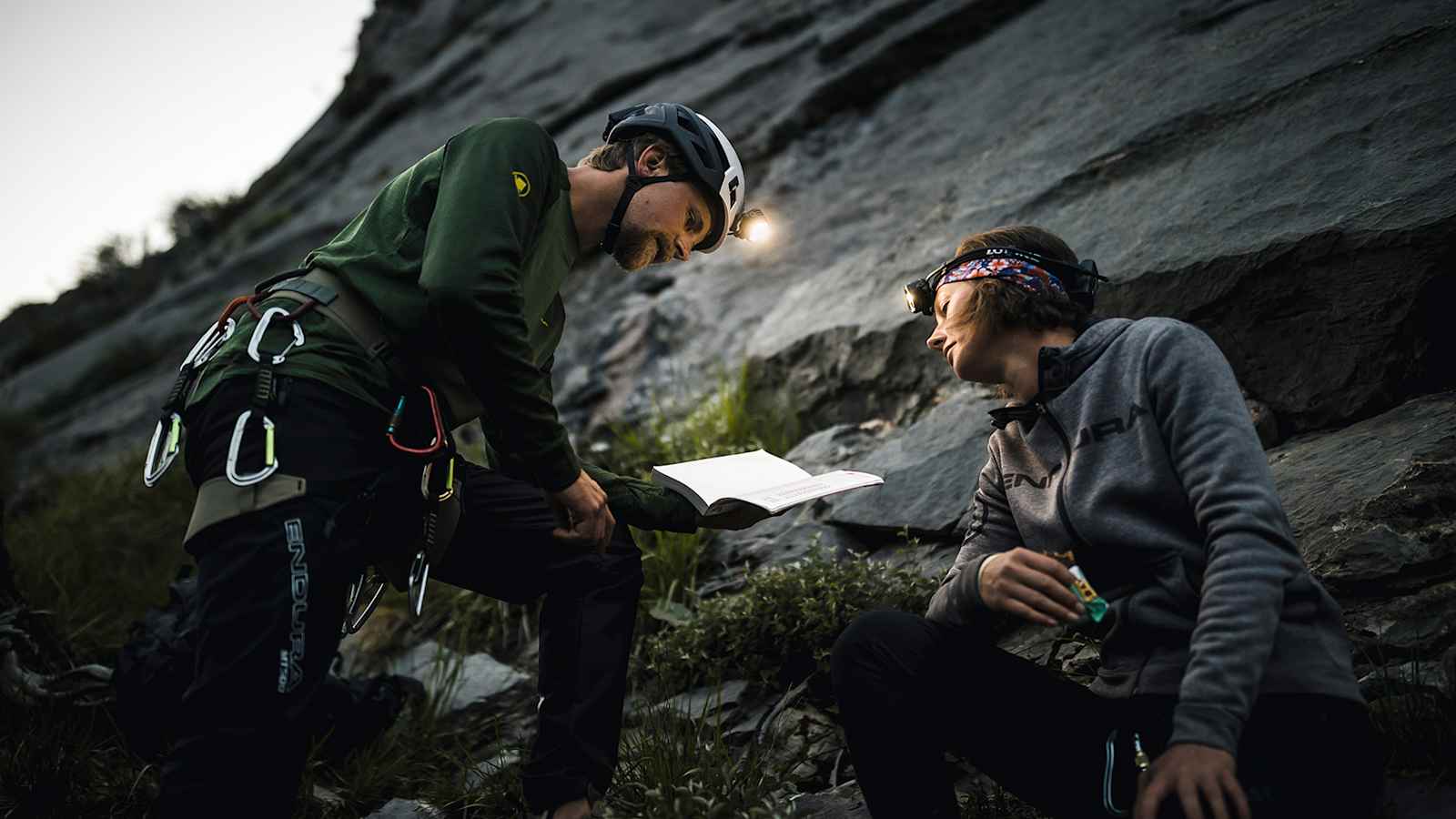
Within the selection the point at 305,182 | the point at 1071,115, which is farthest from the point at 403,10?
the point at 1071,115

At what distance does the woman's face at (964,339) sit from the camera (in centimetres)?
255

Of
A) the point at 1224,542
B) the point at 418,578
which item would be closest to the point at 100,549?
the point at 418,578

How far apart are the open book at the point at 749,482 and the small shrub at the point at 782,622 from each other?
718 mm

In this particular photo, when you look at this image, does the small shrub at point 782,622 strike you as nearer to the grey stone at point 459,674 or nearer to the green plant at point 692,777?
the green plant at point 692,777

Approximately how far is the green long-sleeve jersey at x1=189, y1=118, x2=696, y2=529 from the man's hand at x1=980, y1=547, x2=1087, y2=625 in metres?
1.09

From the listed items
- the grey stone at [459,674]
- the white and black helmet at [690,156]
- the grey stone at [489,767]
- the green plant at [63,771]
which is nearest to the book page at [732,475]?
the white and black helmet at [690,156]

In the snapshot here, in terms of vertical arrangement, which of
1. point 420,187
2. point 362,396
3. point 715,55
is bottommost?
point 362,396

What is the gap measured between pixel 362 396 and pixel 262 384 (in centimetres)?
23

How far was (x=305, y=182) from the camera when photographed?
49.6 ft

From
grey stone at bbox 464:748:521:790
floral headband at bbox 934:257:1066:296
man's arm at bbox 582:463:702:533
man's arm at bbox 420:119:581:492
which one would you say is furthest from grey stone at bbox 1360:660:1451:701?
grey stone at bbox 464:748:521:790

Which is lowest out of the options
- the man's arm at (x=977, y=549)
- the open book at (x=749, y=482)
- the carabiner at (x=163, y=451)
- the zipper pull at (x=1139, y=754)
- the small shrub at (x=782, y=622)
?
the small shrub at (x=782, y=622)

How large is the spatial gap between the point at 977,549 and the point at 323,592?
1.68 m

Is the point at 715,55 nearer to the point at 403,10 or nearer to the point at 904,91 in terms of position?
the point at 904,91

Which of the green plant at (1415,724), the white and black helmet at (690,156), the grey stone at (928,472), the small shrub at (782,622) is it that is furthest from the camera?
the grey stone at (928,472)
